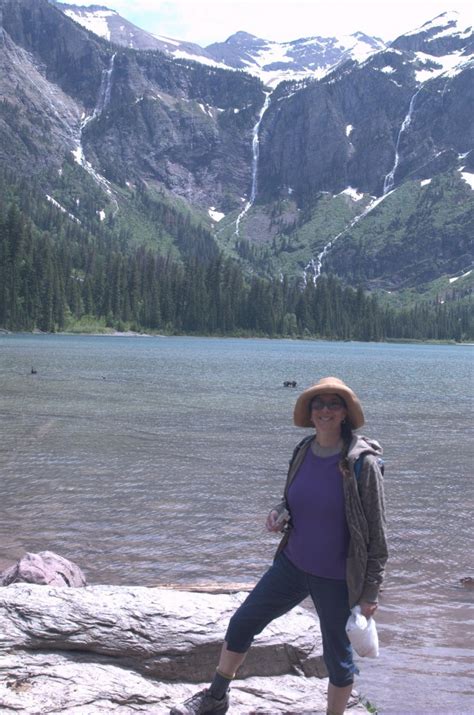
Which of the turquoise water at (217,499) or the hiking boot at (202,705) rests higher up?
the hiking boot at (202,705)

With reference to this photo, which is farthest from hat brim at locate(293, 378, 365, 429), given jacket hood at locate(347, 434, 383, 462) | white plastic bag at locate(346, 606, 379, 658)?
white plastic bag at locate(346, 606, 379, 658)

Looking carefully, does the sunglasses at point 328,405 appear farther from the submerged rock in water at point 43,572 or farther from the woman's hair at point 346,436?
the submerged rock in water at point 43,572

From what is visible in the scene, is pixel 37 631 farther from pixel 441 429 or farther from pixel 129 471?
pixel 441 429

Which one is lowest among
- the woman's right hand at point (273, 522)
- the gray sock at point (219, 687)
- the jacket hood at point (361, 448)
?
the gray sock at point (219, 687)

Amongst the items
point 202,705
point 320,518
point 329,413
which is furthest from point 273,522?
point 202,705

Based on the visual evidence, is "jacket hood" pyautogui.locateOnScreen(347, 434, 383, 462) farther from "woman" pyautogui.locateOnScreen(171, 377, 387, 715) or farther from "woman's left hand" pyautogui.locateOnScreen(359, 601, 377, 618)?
"woman's left hand" pyautogui.locateOnScreen(359, 601, 377, 618)

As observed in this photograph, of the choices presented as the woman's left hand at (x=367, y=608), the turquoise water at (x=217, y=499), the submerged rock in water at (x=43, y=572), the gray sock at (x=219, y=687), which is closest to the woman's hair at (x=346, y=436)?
the woman's left hand at (x=367, y=608)

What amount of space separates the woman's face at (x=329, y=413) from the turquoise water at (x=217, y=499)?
3703 mm

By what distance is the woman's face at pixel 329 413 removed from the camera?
6.98 metres

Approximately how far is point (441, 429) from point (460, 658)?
26307 mm

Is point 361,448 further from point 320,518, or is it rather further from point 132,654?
point 132,654

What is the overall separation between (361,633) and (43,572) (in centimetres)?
571

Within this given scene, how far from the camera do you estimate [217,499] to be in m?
19.4

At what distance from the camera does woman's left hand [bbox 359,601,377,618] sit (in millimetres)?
6602
